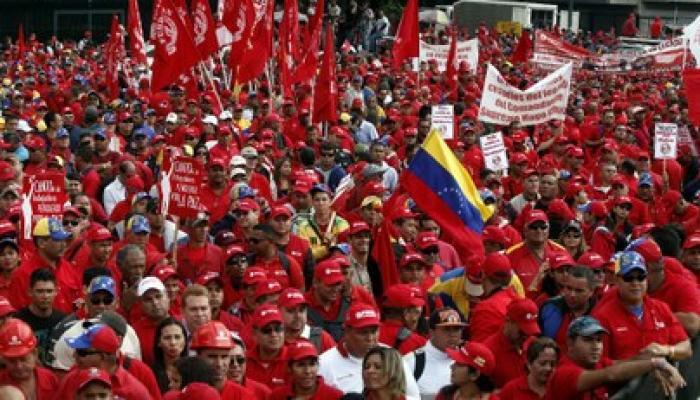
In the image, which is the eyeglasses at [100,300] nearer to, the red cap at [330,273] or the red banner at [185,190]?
the red cap at [330,273]

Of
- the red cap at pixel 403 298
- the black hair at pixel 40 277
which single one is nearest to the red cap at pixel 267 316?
the red cap at pixel 403 298

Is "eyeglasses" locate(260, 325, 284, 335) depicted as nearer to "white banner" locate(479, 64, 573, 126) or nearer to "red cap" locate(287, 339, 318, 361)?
"red cap" locate(287, 339, 318, 361)

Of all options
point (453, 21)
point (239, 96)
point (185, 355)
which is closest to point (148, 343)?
point (185, 355)

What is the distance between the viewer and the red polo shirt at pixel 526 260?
12.2 m

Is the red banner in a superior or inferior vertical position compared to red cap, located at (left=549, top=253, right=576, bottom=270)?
superior

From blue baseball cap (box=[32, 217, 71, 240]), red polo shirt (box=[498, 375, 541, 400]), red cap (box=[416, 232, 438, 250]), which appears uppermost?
blue baseball cap (box=[32, 217, 71, 240])

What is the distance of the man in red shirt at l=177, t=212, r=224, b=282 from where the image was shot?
41.0 feet

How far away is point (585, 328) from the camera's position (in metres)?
8.62

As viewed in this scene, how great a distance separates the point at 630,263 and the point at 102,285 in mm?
3147

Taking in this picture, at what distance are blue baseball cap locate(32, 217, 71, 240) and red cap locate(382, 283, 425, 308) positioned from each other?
9.19 feet

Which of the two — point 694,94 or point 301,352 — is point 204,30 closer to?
point 694,94

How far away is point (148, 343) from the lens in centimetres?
996

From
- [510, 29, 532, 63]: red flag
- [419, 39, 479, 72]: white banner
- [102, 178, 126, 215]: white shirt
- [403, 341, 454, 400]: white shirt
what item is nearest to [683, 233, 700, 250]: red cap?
[403, 341, 454, 400]: white shirt

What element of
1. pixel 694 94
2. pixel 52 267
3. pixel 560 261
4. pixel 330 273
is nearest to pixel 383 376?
pixel 330 273
